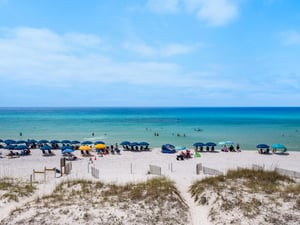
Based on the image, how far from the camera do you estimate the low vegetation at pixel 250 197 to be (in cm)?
966

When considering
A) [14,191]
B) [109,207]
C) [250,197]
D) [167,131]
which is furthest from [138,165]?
[167,131]

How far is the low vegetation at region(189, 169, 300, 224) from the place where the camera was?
9.66m

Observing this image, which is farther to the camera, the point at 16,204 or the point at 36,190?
the point at 36,190

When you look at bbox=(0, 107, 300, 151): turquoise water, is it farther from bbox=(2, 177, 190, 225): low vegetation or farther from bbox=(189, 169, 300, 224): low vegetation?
bbox=(2, 177, 190, 225): low vegetation

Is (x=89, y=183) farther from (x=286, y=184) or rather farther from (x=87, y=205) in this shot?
(x=286, y=184)

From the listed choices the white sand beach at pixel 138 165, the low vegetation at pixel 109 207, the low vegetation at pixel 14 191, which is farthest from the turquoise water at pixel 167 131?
the low vegetation at pixel 109 207

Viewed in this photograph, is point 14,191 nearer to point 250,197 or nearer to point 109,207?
point 109,207

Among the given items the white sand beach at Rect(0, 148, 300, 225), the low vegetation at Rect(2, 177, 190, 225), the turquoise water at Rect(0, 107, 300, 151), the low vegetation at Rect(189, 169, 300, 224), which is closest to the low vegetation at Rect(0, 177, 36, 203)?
the white sand beach at Rect(0, 148, 300, 225)

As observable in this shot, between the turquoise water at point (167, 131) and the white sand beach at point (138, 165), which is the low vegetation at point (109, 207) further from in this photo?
the turquoise water at point (167, 131)

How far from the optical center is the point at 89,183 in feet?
45.6

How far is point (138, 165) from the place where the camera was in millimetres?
22547

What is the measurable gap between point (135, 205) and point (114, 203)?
94cm

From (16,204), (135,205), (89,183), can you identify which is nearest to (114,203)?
(135,205)

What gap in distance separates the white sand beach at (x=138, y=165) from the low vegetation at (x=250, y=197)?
1551 millimetres
